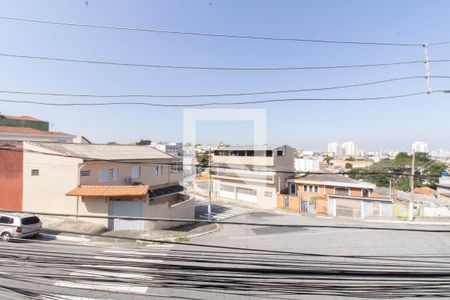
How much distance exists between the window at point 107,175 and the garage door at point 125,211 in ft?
8.51

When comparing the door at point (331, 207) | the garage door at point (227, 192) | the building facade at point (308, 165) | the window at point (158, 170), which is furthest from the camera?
the building facade at point (308, 165)

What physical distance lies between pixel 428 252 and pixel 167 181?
17.2 metres

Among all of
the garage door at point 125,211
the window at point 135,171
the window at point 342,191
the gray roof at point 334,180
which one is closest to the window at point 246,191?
the gray roof at point 334,180

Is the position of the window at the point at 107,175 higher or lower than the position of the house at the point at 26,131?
lower

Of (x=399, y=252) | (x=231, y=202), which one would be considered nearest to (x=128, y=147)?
(x=231, y=202)

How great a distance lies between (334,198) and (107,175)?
675 inches

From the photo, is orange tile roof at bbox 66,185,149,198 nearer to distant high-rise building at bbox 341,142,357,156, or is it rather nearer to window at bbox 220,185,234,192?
window at bbox 220,185,234,192

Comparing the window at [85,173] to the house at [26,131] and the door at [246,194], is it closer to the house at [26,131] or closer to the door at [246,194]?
the door at [246,194]

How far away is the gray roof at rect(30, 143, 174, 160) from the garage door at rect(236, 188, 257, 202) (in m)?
9.12

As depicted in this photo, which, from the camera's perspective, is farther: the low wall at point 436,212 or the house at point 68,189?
the low wall at point 436,212

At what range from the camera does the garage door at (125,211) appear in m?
14.5

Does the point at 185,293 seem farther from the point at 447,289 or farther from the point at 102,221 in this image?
the point at 102,221

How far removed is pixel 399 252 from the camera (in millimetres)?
11750

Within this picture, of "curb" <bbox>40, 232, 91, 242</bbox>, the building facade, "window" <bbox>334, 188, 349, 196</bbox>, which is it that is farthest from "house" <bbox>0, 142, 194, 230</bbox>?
the building facade
